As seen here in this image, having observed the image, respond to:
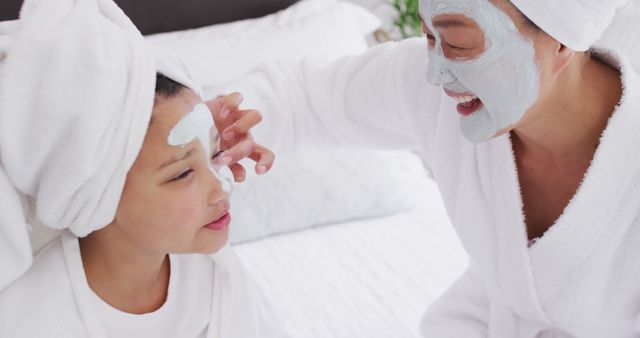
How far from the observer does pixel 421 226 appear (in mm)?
1806

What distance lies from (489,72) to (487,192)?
0.84ft

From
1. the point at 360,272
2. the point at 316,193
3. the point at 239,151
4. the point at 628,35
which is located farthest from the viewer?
the point at 316,193

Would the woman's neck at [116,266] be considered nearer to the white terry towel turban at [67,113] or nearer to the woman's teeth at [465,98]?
the white terry towel turban at [67,113]

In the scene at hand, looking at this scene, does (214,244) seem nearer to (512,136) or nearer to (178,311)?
(178,311)

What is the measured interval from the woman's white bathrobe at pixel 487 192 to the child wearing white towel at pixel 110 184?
29 cm

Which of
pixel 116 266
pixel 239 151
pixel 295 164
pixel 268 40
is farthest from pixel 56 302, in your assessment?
pixel 268 40

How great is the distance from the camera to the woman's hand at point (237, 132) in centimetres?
105

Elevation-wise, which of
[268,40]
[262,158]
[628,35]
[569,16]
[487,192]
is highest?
[569,16]

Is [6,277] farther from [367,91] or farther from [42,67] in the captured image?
[367,91]

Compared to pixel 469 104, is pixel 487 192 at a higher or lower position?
lower

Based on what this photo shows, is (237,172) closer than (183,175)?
No

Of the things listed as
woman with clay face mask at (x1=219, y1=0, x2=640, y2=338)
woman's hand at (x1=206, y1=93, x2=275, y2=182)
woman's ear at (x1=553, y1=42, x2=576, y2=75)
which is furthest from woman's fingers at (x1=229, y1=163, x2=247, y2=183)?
woman's ear at (x1=553, y1=42, x2=576, y2=75)

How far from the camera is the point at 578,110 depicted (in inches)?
41.8

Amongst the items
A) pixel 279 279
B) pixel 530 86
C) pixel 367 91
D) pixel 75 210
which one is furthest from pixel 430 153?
pixel 75 210
